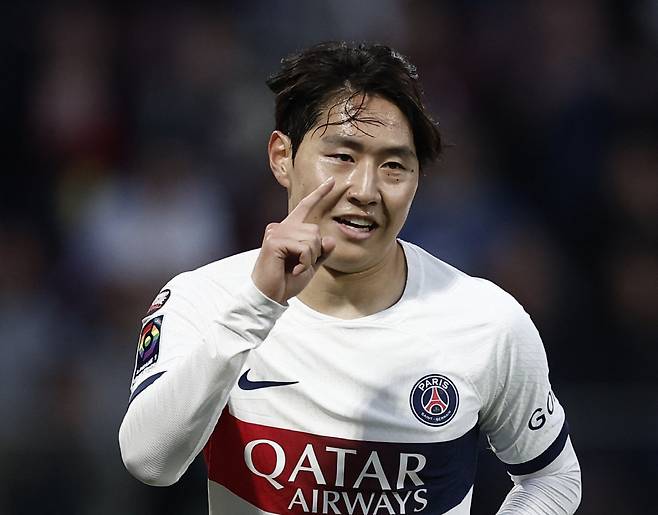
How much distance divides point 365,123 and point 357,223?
29 cm

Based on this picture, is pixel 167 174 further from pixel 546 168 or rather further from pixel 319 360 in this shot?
pixel 319 360

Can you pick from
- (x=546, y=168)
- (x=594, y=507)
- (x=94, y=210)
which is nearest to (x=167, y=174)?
(x=94, y=210)

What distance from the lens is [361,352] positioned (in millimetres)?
3418

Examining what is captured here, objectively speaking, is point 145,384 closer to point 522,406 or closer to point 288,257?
point 288,257

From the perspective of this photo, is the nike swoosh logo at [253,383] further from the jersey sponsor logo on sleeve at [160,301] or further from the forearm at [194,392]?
the forearm at [194,392]

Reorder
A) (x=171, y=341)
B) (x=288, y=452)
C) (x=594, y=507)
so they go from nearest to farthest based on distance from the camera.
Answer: (x=171, y=341)
(x=288, y=452)
(x=594, y=507)

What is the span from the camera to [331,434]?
3.33 m

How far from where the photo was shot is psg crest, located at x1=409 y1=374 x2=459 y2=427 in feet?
11.1

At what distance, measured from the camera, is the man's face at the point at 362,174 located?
3.28 metres

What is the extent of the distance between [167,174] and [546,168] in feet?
8.25

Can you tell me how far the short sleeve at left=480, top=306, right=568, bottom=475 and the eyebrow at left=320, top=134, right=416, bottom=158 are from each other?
1.96 ft

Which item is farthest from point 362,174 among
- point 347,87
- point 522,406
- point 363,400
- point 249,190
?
point 249,190

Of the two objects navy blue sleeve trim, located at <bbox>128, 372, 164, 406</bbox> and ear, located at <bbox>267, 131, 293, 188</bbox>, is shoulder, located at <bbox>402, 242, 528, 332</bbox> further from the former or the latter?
navy blue sleeve trim, located at <bbox>128, 372, 164, 406</bbox>

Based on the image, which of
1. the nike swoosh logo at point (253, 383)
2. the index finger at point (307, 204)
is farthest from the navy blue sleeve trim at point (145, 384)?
the index finger at point (307, 204)
